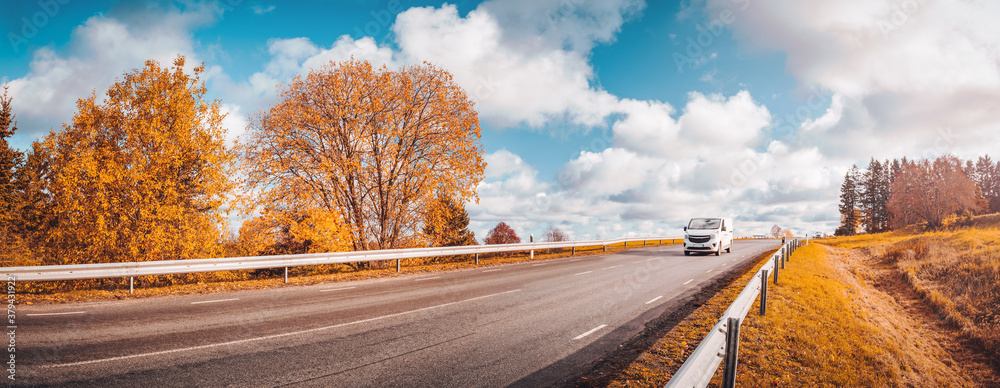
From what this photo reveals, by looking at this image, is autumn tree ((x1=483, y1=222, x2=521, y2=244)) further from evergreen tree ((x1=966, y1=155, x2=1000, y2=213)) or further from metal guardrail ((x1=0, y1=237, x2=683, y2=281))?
evergreen tree ((x1=966, y1=155, x2=1000, y2=213))

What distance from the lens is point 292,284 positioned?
40.1 ft

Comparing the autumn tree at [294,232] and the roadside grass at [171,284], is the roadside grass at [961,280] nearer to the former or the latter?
the roadside grass at [171,284]

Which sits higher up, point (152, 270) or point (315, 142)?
point (315, 142)

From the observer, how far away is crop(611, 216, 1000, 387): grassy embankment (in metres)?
5.08

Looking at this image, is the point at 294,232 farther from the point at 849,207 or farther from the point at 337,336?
the point at 849,207

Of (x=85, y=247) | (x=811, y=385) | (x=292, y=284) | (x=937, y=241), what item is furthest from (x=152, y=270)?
(x=937, y=241)

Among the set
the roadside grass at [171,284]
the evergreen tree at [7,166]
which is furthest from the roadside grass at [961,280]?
the evergreen tree at [7,166]

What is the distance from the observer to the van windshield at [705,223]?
76.9 ft

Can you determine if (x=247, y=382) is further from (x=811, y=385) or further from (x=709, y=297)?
(x=709, y=297)

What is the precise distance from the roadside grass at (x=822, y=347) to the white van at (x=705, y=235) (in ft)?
36.0

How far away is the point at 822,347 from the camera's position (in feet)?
19.7

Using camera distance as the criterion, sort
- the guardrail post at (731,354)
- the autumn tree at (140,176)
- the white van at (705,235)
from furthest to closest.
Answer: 1. the white van at (705,235)
2. the autumn tree at (140,176)
3. the guardrail post at (731,354)

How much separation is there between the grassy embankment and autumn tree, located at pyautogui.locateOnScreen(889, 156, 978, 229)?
126 ft

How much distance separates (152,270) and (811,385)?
14.1 meters
